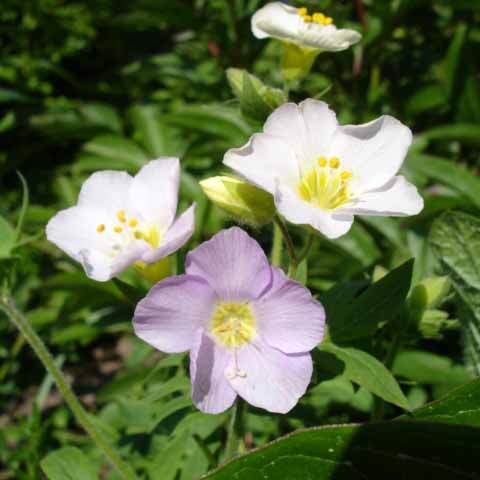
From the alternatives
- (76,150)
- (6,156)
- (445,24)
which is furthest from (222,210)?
(76,150)

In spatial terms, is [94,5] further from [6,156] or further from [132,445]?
[132,445]

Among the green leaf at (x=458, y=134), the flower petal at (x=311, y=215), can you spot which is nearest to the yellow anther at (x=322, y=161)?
the flower petal at (x=311, y=215)

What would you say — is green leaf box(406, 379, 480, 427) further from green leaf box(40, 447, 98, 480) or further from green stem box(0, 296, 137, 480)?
green leaf box(40, 447, 98, 480)

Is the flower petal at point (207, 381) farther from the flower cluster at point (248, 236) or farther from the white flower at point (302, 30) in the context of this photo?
the white flower at point (302, 30)

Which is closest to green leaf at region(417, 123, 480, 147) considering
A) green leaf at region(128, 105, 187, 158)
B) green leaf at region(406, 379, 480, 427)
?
green leaf at region(128, 105, 187, 158)

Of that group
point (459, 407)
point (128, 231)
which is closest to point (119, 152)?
point (128, 231)

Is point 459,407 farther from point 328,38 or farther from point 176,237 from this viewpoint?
point 328,38

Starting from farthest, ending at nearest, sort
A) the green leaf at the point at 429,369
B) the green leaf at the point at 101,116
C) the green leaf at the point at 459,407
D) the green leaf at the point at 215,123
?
1. the green leaf at the point at 101,116
2. the green leaf at the point at 215,123
3. the green leaf at the point at 429,369
4. the green leaf at the point at 459,407
